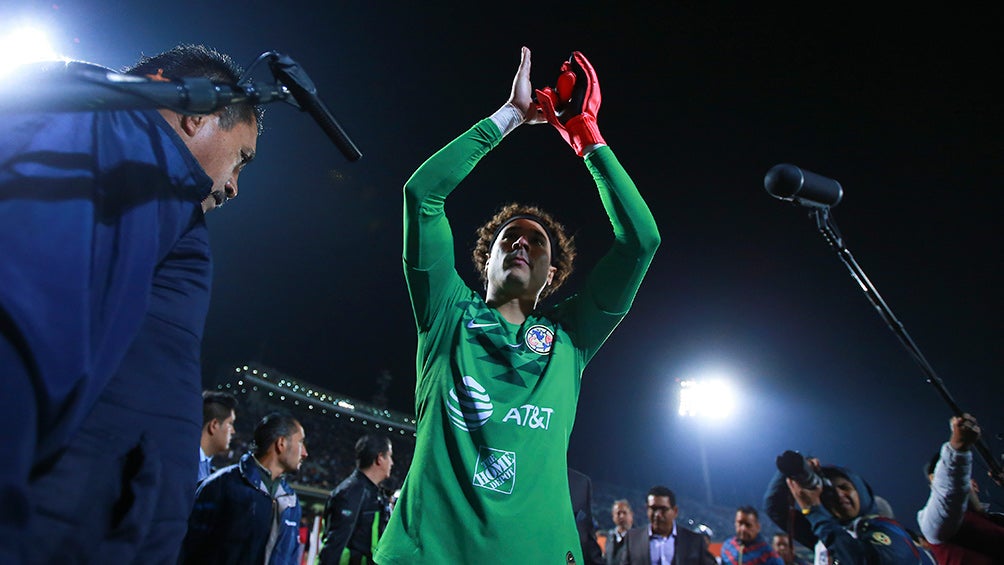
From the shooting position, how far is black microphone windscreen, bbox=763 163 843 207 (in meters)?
3.27

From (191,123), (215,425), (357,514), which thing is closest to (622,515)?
(357,514)

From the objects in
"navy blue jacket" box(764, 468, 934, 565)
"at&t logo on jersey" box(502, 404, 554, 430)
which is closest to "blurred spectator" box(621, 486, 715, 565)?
"navy blue jacket" box(764, 468, 934, 565)

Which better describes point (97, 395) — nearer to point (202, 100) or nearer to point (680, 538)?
point (202, 100)

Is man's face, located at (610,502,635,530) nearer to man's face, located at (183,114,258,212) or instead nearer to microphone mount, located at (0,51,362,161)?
man's face, located at (183,114,258,212)

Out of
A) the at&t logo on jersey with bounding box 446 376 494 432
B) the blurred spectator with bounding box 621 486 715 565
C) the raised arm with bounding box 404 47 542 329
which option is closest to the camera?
the at&t logo on jersey with bounding box 446 376 494 432

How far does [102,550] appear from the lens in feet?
3.47

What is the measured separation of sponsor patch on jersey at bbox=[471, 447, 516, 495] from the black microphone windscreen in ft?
8.19

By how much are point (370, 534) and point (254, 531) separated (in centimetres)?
311

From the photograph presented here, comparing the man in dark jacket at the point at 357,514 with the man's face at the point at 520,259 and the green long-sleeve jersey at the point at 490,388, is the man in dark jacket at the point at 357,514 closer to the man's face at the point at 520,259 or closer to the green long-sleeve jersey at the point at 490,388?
the man's face at the point at 520,259

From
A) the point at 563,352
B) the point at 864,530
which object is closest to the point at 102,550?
the point at 563,352

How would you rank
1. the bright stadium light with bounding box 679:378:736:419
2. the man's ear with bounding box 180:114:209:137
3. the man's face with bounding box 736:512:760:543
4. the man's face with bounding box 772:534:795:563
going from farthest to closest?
1. the bright stadium light with bounding box 679:378:736:419
2. the man's face with bounding box 772:534:795:563
3. the man's face with bounding box 736:512:760:543
4. the man's ear with bounding box 180:114:209:137

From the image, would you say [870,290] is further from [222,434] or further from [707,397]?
[707,397]

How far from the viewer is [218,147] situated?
169cm

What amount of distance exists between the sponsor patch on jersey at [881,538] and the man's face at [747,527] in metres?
4.68
